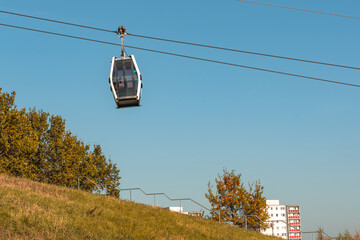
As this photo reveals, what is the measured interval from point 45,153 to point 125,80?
136 feet

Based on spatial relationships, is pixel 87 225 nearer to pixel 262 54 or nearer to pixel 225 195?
pixel 262 54

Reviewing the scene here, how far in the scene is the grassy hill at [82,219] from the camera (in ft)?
78.2

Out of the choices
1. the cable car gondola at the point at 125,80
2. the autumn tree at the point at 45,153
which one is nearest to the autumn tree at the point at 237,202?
the autumn tree at the point at 45,153

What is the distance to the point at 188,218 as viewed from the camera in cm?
3653

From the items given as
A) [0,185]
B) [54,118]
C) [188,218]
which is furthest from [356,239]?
[0,185]

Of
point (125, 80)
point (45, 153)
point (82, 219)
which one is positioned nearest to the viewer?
point (125, 80)

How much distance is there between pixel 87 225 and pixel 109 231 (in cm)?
132

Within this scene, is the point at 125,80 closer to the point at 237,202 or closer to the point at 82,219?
the point at 82,219

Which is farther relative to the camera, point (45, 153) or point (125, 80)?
point (45, 153)

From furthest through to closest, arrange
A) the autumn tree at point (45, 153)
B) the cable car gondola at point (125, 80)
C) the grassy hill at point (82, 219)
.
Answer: the autumn tree at point (45, 153) → the grassy hill at point (82, 219) → the cable car gondola at point (125, 80)

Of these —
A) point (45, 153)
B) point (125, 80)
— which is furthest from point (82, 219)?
point (45, 153)

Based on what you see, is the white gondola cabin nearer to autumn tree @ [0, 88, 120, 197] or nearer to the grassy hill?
the grassy hill

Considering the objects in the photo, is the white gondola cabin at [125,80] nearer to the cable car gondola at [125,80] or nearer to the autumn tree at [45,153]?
the cable car gondola at [125,80]

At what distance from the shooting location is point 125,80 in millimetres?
22484
